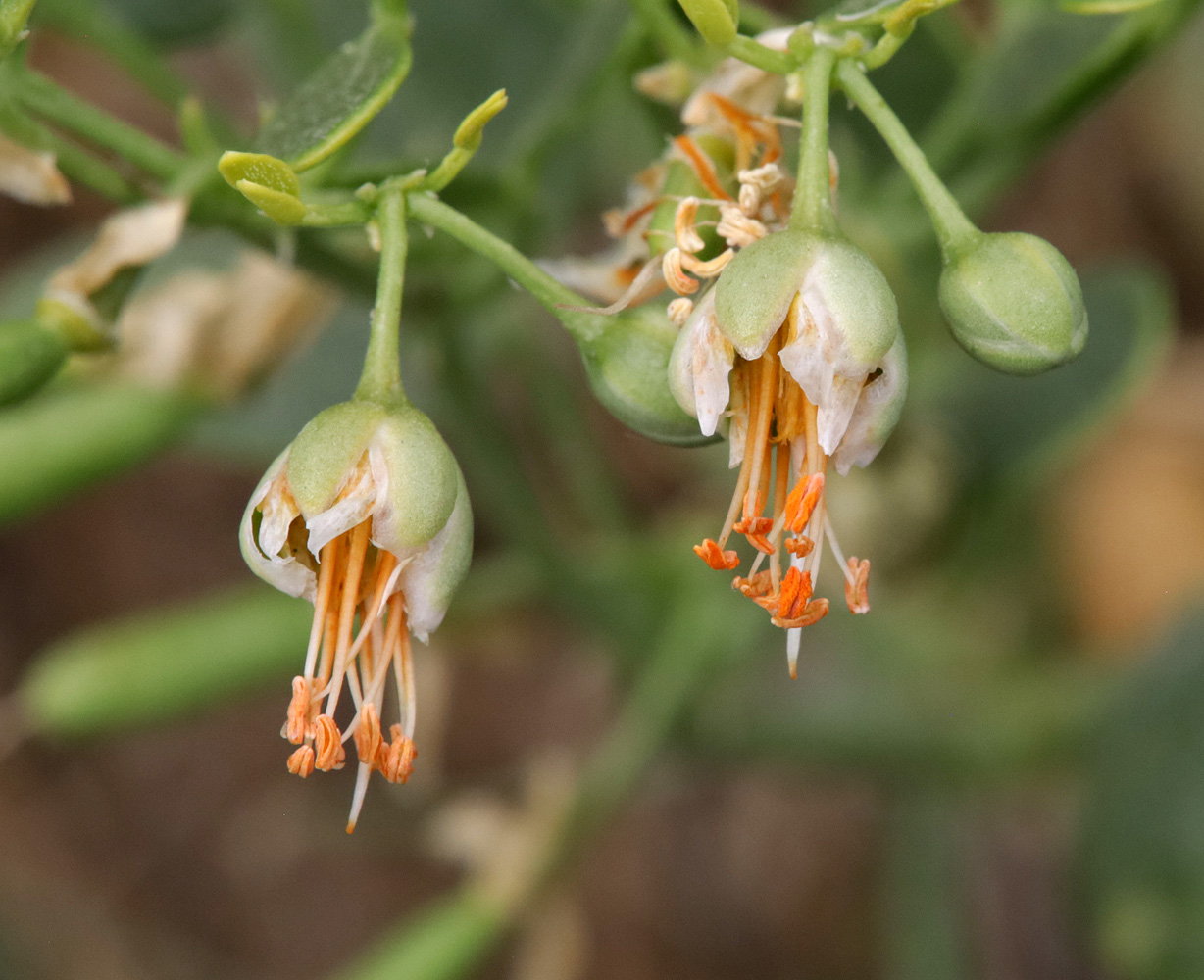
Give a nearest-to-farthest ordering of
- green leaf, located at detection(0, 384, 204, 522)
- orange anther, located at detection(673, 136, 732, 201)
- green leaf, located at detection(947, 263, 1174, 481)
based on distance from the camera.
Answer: orange anther, located at detection(673, 136, 732, 201), green leaf, located at detection(0, 384, 204, 522), green leaf, located at detection(947, 263, 1174, 481)

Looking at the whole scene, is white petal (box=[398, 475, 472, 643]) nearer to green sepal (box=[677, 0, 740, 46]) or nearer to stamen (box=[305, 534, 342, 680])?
stamen (box=[305, 534, 342, 680])

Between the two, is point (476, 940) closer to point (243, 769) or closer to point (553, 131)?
point (553, 131)

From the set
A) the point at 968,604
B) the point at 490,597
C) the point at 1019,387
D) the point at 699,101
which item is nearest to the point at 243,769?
the point at 490,597

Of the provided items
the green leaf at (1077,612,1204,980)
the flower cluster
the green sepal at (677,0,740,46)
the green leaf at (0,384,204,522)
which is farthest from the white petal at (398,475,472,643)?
the green leaf at (1077,612,1204,980)

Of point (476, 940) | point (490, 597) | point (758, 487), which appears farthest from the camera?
point (490, 597)

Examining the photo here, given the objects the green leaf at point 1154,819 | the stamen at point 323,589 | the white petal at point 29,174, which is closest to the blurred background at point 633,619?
the green leaf at point 1154,819

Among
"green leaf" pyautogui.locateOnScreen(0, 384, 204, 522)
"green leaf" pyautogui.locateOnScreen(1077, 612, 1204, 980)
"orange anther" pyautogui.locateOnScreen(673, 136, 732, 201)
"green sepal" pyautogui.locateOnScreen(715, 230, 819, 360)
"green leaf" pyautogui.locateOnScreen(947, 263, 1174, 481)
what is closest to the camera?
"green sepal" pyautogui.locateOnScreen(715, 230, 819, 360)

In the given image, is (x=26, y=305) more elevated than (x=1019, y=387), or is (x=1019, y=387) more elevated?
(x=26, y=305)
